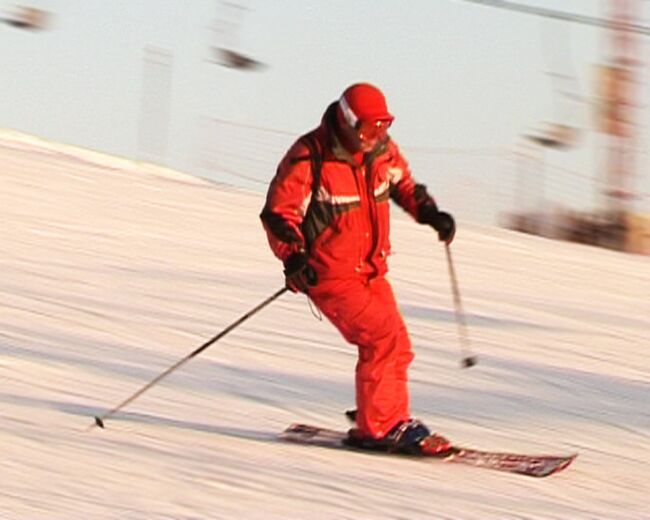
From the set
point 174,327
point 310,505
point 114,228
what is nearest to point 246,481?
point 310,505

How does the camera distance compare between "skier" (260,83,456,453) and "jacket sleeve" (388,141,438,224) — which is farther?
"jacket sleeve" (388,141,438,224)

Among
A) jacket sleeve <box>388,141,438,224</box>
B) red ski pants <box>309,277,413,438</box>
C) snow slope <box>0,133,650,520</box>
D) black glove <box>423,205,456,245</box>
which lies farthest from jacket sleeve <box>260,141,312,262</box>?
snow slope <box>0,133,650,520</box>

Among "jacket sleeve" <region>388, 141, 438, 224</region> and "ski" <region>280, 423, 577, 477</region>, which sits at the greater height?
"jacket sleeve" <region>388, 141, 438, 224</region>

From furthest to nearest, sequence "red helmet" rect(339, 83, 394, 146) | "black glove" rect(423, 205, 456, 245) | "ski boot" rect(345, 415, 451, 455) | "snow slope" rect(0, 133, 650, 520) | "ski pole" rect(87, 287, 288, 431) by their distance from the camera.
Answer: "ski pole" rect(87, 287, 288, 431) → "black glove" rect(423, 205, 456, 245) → "ski boot" rect(345, 415, 451, 455) → "red helmet" rect(339, 83, 394, 146) → "snow slope" rect(0, 133, 650, 520)

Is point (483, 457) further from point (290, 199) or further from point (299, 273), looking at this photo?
point (290, 199)

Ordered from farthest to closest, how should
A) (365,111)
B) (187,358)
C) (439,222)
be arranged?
(187,358)
(439,222)
(365,111)

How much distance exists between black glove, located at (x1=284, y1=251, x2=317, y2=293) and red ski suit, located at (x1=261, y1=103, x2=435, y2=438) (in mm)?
46

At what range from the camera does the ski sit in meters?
9.18

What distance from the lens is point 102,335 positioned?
42.7 feet

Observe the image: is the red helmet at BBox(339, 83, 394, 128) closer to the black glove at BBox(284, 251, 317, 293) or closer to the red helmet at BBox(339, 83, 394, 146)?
the red helmet at BBox(339, 83, 394, 146)

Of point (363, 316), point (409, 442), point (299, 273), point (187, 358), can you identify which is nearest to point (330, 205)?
point (299, 273)

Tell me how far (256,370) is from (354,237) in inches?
118

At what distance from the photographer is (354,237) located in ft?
29.9

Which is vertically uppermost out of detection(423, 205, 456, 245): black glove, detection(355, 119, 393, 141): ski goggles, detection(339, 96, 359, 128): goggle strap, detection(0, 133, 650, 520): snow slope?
detection(339, 96, 359, 128): goggle strap
